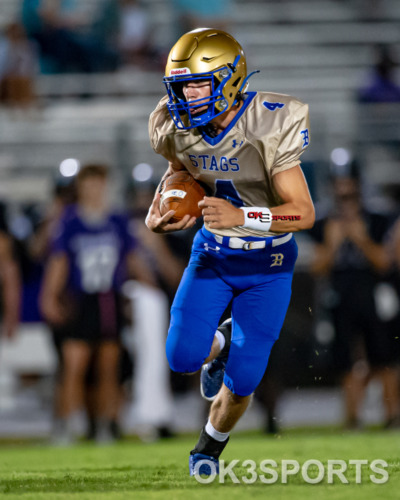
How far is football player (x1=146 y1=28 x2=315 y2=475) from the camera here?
3.67m

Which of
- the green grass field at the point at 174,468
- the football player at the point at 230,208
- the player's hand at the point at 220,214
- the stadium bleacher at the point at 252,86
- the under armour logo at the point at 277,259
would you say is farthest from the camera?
the stadium bleacher at the point at 252,86

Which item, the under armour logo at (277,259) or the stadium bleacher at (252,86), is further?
the stadium bleacher at (252,86)

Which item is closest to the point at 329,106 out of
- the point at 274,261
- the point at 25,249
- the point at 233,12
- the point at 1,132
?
the point at 233,12

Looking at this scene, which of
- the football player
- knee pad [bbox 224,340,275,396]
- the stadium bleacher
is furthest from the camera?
the stadium bleacher

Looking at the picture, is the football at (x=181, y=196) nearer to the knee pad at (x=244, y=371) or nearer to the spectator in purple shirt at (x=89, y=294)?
the knee pad at (x=244, y=371)

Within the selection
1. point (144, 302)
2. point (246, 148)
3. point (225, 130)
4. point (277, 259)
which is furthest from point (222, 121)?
point (144, 302)

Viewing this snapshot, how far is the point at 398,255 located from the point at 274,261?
9.76 ft

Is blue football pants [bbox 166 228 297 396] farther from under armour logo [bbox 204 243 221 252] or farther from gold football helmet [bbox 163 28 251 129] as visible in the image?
gold football helmet [bbox 163 28 251 129]

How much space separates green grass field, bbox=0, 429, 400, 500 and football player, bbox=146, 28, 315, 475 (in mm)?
367

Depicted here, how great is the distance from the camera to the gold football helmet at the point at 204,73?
371 cm

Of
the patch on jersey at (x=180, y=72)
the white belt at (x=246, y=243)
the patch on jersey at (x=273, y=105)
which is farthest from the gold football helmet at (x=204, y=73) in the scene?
the white belt at (x=246, y=243)

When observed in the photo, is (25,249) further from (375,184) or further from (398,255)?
(375,184)

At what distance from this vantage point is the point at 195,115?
3758mm

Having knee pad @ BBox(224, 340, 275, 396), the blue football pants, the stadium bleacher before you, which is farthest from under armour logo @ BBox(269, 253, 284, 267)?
the stadium bleacher
